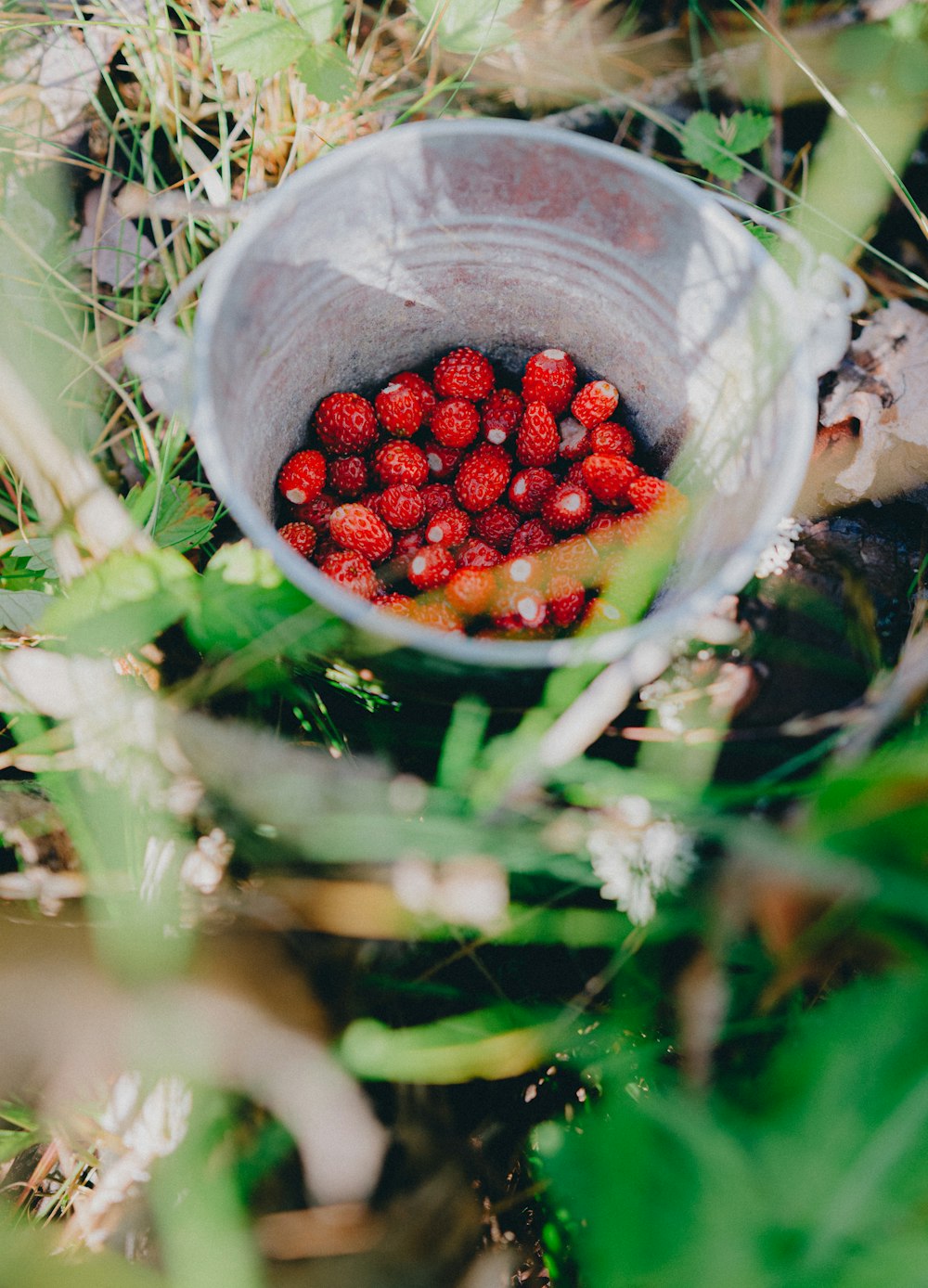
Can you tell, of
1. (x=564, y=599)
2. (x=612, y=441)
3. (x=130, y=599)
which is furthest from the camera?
(x=612, y=441)

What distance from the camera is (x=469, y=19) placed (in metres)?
1.63

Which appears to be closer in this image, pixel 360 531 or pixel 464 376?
pixel 360 531

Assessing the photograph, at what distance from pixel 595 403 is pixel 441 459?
34 cm

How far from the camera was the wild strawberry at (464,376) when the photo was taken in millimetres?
1763

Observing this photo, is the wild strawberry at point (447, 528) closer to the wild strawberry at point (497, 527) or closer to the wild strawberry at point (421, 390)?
the wild strawberry at point (497, 527)

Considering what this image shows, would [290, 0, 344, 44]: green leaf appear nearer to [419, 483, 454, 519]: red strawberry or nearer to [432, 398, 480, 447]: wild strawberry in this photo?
[432, 398, 480, 447]: wild strawberry

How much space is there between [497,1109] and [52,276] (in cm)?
192

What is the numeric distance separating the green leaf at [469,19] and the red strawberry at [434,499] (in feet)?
2.70

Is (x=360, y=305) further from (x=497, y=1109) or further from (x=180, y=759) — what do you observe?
(x=497, y=1109)

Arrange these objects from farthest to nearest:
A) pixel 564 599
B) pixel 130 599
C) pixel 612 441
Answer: pixel 612 441 < pixel 564 599 < pixel 130 599

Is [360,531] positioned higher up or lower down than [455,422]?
lower down

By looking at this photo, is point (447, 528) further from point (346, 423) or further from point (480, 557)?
point (346, 423)

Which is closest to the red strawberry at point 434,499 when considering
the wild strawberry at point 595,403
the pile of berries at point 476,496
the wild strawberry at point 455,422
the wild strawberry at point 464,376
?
the pile of berries at point 476,496

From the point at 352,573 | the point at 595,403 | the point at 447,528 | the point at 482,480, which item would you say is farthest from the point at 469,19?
the point at 352,573
